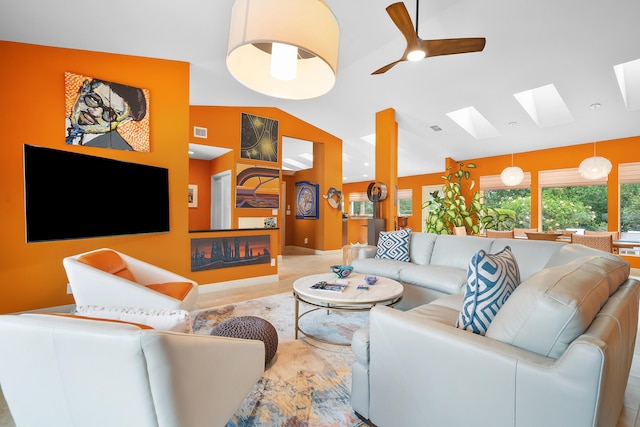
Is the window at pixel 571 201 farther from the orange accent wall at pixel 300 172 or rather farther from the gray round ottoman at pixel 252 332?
the gray round ottoman at pixel 252 332

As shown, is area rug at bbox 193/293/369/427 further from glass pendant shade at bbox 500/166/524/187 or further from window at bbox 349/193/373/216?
window at bbox 349/193/373/216

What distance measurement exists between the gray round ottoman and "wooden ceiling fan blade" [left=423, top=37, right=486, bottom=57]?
280 cm

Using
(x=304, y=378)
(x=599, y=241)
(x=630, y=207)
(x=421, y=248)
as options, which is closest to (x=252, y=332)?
(x=304, y=378)

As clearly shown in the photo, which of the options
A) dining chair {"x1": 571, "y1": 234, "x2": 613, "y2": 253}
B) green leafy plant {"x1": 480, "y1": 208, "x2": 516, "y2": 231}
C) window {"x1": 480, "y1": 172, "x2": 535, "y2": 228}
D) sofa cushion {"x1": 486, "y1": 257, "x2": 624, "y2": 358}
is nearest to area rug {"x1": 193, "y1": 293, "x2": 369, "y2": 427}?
sofa cushion {"x1": 486, "y1": 257, "x2": 624, "y2": 358}

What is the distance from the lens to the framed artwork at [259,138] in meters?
5.65

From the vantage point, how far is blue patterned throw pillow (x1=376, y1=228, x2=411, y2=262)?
3758 millimetres

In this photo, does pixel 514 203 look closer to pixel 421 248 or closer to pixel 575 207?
pixel 575 207

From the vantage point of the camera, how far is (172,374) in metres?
0.80

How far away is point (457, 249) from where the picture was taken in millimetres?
3406

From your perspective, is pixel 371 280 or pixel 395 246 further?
pixel 395 246

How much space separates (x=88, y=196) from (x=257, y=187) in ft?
10.7

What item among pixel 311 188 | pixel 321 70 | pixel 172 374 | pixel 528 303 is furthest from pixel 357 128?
pixel 172 374

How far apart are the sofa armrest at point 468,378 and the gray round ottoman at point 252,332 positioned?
84 centimetres

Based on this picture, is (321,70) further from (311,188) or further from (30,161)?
(311,188)
